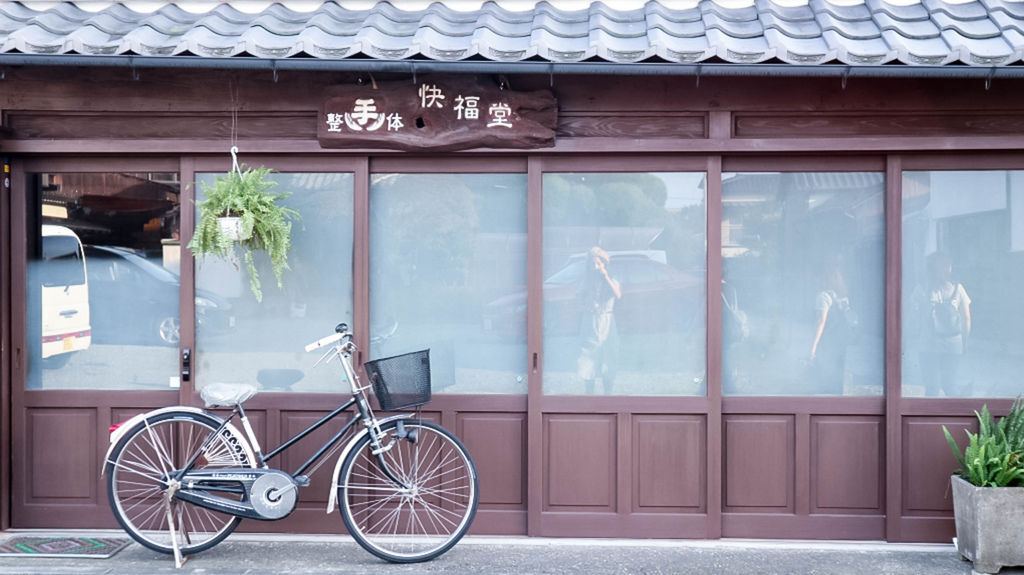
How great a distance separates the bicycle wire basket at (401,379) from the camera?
16.5 feet

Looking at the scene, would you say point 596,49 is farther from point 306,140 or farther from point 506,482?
point 506,482

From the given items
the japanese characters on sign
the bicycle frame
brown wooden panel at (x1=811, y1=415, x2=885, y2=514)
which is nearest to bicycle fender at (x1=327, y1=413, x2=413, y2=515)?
the bicycle frame

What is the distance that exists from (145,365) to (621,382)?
342cm

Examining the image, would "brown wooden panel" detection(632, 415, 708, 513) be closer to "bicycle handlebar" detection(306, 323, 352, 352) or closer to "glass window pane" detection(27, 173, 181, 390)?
"bicycle handlebar" detection(306, 323, 352, 352)

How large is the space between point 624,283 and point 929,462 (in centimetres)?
242

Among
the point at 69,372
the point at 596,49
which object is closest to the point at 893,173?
the point at 596,49

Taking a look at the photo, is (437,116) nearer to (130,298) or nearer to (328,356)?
(328,356)

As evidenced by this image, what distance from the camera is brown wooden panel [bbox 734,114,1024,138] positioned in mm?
5469

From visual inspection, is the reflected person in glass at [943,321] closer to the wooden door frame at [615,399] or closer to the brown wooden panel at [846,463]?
the brown wooden panel at [846,463]

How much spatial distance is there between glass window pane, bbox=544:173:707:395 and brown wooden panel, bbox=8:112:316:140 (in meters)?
1.86

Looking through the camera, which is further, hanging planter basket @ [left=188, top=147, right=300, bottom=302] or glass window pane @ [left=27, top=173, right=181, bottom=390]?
glass window pane @ [left=27, top=173, right=181, bottom=390]

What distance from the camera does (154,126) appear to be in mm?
5707

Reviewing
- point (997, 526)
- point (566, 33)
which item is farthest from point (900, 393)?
point (566, 33)

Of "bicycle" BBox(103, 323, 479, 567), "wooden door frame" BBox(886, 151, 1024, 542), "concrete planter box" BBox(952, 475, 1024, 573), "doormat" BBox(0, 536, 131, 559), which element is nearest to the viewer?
"concrete planter box" BBox(952, 475, 1024, 573)
